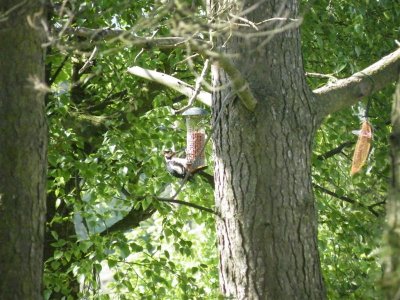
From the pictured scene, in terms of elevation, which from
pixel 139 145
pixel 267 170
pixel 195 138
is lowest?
pixel 267 170

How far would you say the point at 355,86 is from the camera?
466 cm

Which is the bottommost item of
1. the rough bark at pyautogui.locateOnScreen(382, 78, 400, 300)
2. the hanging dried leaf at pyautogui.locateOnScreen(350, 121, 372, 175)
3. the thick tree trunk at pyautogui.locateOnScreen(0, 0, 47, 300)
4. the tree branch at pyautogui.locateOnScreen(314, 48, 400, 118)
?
the rough bark at pyautogui.locateOnScreen(382, 78, 400, 300)

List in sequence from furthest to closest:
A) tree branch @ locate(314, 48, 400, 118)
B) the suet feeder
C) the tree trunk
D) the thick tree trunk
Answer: the suet feeder
tree branch @ locate(314, 48, 400, 118)
the tree trunk
the thick tree trunk

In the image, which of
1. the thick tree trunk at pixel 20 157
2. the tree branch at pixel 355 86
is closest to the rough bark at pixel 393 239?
the thick tree trunk at pixel 20 157

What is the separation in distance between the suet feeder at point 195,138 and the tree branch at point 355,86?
120cm

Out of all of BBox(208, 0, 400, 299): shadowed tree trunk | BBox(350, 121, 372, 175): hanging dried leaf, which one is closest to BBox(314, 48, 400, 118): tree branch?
BBox(208, 0, 400, 299): shadowed tree trunk

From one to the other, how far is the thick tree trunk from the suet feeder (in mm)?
2387

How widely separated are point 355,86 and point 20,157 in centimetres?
215

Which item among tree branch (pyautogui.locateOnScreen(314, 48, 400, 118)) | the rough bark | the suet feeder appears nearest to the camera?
the rough bark

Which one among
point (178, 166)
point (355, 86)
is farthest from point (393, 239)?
point (178, 166)

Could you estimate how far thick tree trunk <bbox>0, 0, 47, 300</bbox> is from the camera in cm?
314

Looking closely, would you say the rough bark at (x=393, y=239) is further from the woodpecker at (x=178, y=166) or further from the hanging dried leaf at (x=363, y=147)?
the woodpecker at (x=178, y=166)

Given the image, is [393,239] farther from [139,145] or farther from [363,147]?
[139,145]

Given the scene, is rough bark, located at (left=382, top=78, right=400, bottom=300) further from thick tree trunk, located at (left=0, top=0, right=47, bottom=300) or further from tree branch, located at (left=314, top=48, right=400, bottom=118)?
tree branch, located at (left=314, top=48, right=400, bottom=118)
